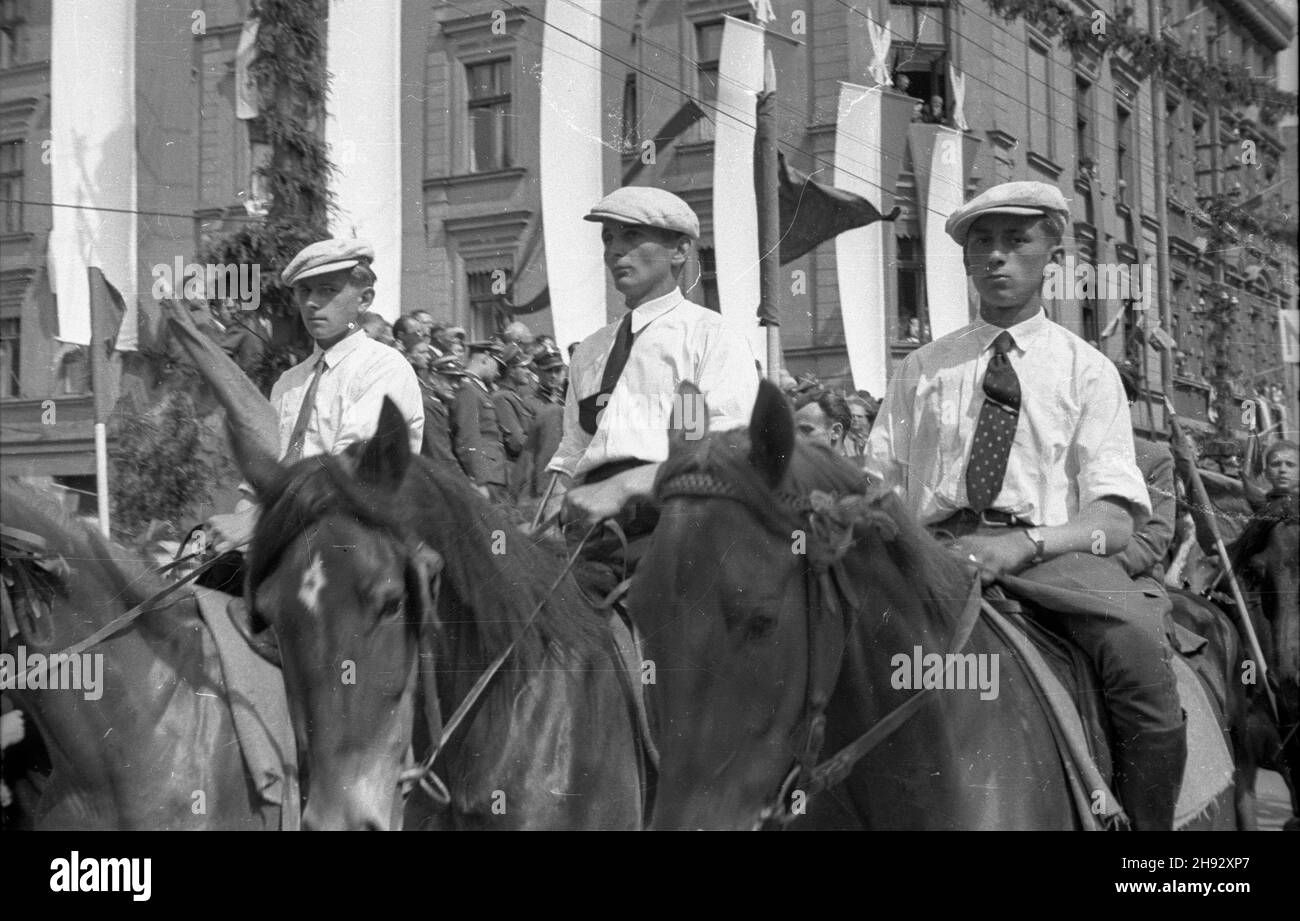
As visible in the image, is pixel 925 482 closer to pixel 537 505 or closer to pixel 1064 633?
pixel 1064 633

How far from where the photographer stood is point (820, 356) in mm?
3420

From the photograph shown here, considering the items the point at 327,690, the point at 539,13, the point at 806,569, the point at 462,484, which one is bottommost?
the point at 327,690

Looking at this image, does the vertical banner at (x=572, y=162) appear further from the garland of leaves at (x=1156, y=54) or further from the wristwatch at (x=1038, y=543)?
the wristwatch at (x=1038, y=543)

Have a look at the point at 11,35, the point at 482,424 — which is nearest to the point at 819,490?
the point at 482,424

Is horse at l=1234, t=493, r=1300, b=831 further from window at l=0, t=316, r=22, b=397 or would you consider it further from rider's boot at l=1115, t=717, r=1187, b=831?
window at l=0, t=316, r=22, b=397

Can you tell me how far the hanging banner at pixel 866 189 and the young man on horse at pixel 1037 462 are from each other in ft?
0.51

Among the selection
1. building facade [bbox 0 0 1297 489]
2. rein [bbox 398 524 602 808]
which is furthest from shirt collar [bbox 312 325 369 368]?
rein [bbox 398 524 602 808]

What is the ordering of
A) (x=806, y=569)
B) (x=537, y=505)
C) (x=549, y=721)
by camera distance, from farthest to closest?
(x=537, y=505) → (x=549, y=721) → (x=806, y=569)

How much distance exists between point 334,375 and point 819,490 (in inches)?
49.9

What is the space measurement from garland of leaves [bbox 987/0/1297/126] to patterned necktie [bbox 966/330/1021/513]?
0.80 m

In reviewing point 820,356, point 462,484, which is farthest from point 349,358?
point 820,356

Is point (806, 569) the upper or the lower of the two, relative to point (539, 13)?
lower

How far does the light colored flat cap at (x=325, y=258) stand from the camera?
3.45m
